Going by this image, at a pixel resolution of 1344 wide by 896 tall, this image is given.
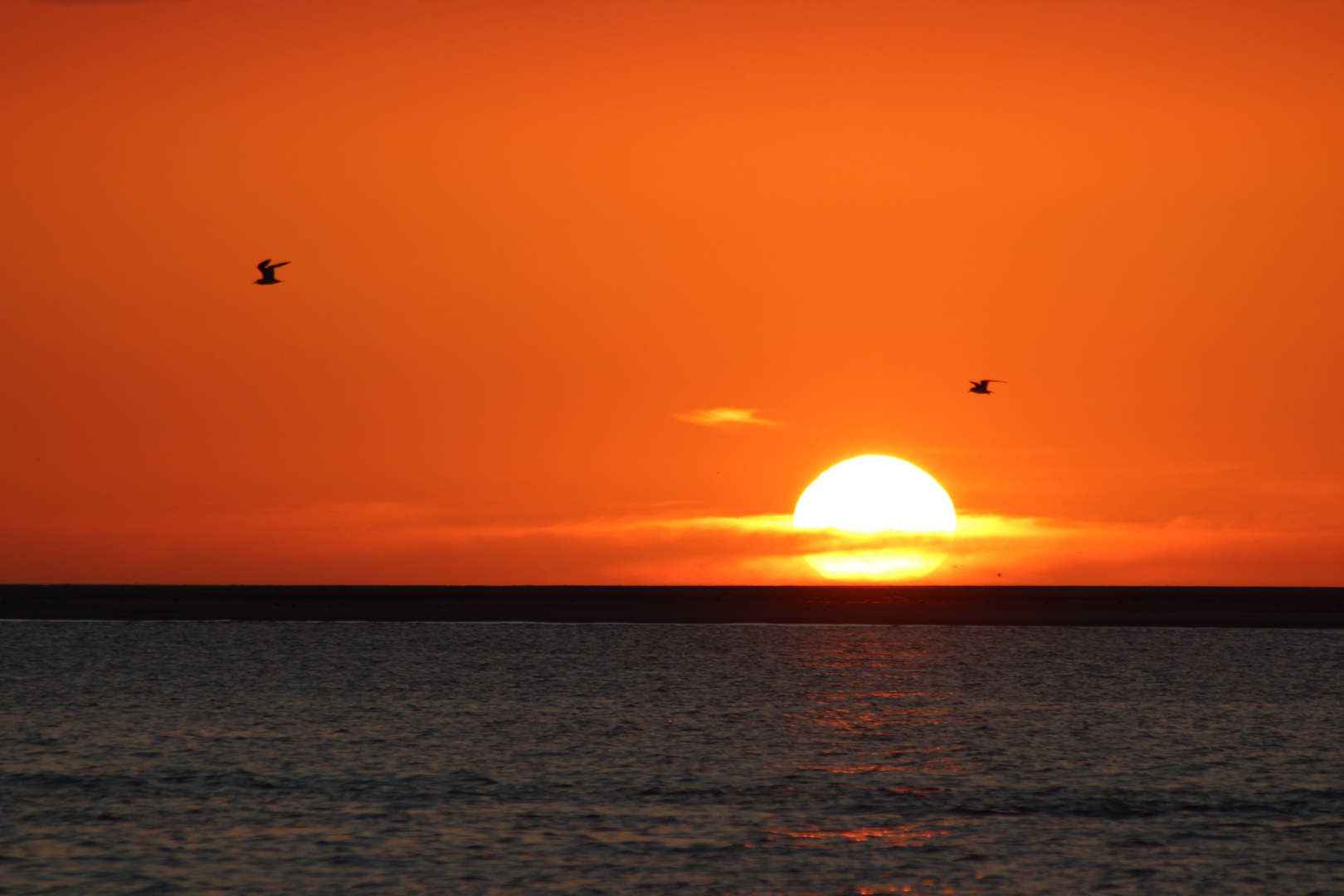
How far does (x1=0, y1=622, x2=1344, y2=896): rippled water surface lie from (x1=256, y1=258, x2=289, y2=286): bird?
17190 mm

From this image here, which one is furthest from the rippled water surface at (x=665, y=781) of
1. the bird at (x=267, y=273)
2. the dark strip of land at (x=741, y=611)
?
the dark strip of land at (x=741, y=611)

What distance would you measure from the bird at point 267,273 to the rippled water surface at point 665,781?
56.4 feet

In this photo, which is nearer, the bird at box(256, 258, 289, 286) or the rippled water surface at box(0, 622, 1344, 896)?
the rippled water surface at box(0, 622, 1344, 896)

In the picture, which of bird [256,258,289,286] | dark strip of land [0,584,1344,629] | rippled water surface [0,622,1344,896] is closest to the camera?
rippled water surface [0,622,1344,896]

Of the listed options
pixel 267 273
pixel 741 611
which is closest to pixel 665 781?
pixel 267 273

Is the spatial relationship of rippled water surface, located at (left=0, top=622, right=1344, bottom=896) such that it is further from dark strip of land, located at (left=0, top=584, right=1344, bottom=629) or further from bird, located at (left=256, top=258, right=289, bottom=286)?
dark strip of land, located at (left=0, top=584, right=1344, bottom=629)

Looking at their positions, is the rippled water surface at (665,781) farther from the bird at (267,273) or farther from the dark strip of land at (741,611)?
the dark strip of land at (741,611)

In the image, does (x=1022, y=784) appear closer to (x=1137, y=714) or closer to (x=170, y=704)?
(x=1137, y=714)

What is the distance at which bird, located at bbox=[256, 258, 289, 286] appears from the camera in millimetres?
60469

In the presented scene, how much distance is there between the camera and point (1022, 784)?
4325 cm

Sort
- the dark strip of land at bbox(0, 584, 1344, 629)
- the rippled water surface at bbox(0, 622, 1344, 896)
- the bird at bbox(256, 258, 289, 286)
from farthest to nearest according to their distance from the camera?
the dark strip of land at bbox(0, 584, 1344, 629) → the bird at bbox(256, 258, 289, 286) → the rippled water surface at bbox(0, 622, 1344, 896)

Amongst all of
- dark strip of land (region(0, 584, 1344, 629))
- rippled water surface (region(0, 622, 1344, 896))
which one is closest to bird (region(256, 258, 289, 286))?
rippled water surface (region(0, 622, 1344, 896))

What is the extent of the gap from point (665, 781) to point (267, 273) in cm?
2974

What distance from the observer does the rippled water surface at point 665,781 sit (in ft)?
103
